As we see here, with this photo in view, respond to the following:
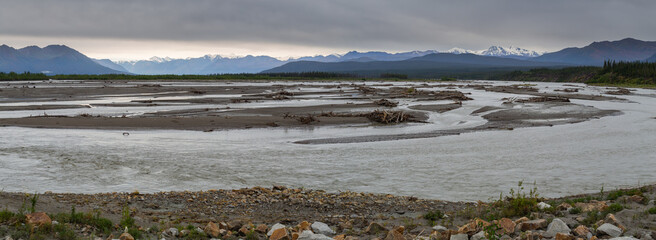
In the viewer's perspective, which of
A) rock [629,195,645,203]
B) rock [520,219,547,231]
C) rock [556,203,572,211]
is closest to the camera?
rock [520,219,547,231]

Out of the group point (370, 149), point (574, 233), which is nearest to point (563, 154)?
point (370, 149)

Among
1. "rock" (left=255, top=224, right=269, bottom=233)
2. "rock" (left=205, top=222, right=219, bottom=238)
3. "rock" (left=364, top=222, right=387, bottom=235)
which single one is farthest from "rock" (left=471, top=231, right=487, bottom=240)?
"rock" (left=205, top=222, right=219, bottom=238)

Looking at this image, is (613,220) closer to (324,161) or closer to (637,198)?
(637,198)

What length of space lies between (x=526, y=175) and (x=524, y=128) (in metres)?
14.7

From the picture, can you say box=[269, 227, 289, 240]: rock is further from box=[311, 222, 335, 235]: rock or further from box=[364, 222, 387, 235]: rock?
box=[364, 222, 387, 235]: rock

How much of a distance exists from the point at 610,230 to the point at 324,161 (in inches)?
434

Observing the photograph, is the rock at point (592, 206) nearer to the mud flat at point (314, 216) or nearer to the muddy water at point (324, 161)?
Result: the mud flat at point (314, 216)

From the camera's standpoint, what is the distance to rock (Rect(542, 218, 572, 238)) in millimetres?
7406

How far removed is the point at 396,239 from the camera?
283 inches

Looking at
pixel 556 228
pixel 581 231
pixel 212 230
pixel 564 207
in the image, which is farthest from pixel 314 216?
pixel 564 207

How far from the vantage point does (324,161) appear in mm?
17359

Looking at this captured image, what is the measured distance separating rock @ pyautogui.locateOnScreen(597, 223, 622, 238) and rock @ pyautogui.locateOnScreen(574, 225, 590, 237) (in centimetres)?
18

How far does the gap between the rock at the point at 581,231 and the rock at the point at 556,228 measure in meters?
0.12

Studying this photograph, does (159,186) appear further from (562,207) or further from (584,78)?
(584,78)
